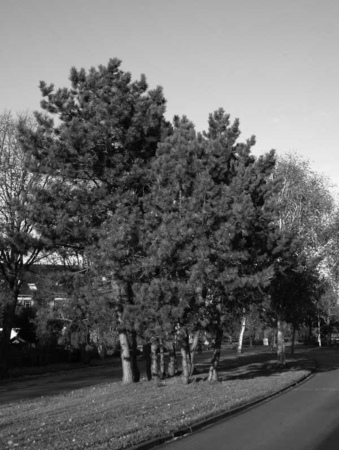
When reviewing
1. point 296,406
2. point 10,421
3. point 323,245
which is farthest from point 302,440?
point 323,245

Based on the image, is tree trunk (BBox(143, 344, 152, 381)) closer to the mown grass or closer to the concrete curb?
the mown grass

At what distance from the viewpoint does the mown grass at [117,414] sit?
10000 mm

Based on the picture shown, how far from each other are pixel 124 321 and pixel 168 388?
2.81 meters

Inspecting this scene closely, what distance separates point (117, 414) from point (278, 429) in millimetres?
3887

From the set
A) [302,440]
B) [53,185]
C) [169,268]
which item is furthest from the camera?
[53,185]

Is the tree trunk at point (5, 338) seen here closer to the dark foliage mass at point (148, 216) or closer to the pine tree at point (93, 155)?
the dark foliage mass at point (148, 216)

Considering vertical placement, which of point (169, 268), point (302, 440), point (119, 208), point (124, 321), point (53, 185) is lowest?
point (302, 440)

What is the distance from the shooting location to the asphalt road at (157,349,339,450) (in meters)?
9.77

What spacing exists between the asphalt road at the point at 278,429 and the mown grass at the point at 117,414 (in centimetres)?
63

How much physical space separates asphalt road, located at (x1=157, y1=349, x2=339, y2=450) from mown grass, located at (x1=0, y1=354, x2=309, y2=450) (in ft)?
2.06

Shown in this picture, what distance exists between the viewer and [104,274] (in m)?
21.5

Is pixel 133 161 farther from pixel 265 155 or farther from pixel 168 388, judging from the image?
pixel 168 388

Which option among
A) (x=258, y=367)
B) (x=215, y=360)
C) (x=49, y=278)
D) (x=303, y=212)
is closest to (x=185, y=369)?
(x=215, y=360)

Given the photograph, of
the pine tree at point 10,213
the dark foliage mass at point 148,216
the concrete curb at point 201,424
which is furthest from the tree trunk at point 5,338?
the concrete curb at point 201,424
